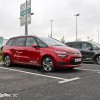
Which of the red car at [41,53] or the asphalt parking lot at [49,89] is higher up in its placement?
the red car at [41,53]

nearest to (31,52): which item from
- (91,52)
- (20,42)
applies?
(20,42)

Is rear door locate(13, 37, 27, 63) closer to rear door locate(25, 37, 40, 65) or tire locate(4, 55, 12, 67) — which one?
rear door locate(25, 37, 40, 65)

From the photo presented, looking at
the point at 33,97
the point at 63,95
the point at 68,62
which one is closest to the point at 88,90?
the point at 63,95

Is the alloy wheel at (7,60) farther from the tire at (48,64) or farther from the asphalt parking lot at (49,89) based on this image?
the asphalt parking lot at (49,89)

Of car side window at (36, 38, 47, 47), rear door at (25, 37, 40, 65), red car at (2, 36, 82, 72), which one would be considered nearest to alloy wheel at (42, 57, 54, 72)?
red car at (2, 36, 82, 72)

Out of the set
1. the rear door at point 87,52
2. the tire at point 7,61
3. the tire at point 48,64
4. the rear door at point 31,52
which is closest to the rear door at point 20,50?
the rear door at point 31,52

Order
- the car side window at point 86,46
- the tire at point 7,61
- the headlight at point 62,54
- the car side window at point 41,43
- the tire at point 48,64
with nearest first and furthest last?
the headlight at point 62,54
the tire at point 48,64
the car side window at point 41,43
the tire at point 7,61
the car side window at point 86,46

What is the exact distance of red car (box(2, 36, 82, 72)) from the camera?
11062 millimetres

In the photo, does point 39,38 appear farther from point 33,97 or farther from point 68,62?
point 33,97

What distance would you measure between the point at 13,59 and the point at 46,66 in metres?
2.20

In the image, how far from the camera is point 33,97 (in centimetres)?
645

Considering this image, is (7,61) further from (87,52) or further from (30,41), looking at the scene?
(87,52)

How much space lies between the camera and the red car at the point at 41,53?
36.3ft

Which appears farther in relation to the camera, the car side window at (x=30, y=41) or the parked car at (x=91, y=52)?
the parked car at (x=91, y=52)
